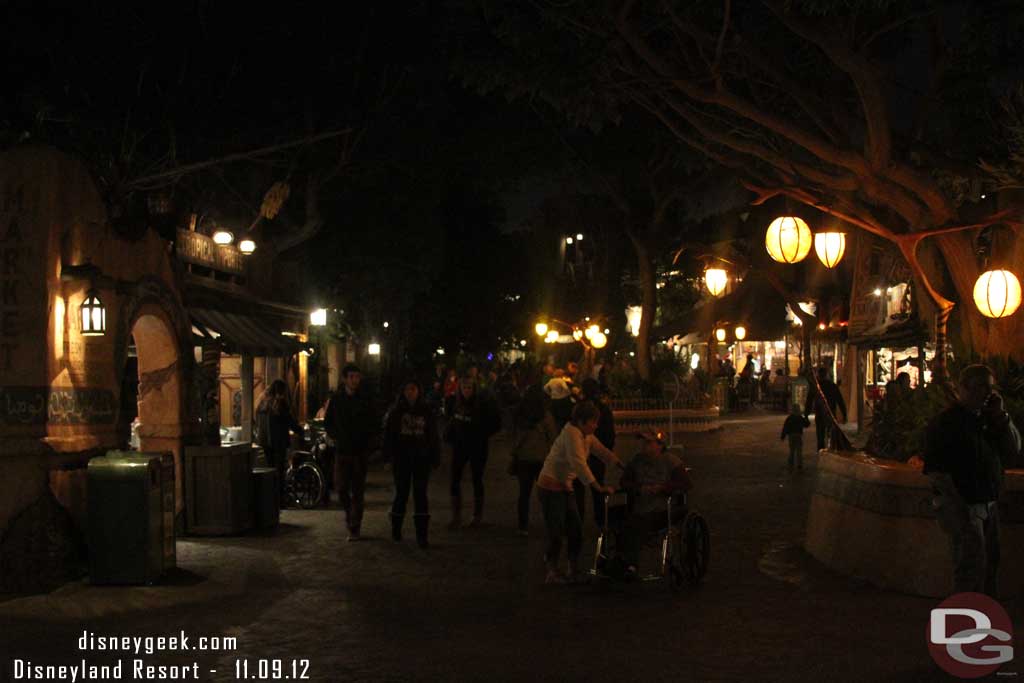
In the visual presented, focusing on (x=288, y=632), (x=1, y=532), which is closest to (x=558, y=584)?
(x=288, y=632)

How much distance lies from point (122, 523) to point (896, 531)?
6917 mm

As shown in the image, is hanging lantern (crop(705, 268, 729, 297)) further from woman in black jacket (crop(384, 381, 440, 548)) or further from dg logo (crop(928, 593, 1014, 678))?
dg logo (crop(928, 593, 1014, 678))

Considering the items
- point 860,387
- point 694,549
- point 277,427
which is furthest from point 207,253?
point 860,387

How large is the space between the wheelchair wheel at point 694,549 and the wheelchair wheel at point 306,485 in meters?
7.33

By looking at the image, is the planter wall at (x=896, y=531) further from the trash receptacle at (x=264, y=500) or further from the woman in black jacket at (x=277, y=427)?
the woman in black jacket at (x=277, y=427)

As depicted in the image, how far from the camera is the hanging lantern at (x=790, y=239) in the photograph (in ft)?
49.4

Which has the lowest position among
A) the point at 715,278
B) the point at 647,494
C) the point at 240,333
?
the point at 647,494

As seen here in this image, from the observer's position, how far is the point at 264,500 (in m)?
13.6

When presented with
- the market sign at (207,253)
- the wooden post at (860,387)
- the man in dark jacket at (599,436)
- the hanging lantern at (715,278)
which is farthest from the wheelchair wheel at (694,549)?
the wooden post at (860,387)

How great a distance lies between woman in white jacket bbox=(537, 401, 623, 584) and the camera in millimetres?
10078

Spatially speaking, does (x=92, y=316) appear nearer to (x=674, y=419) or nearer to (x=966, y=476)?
(x=966, y=476)

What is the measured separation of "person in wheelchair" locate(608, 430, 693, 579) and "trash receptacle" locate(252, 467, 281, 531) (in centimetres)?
513

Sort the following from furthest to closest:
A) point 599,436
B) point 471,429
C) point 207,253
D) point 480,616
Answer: point 207,253 → point 471,429 → point 599,436 → point 480,616

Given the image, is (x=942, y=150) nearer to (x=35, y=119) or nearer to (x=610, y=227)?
(x=35, y=119)
